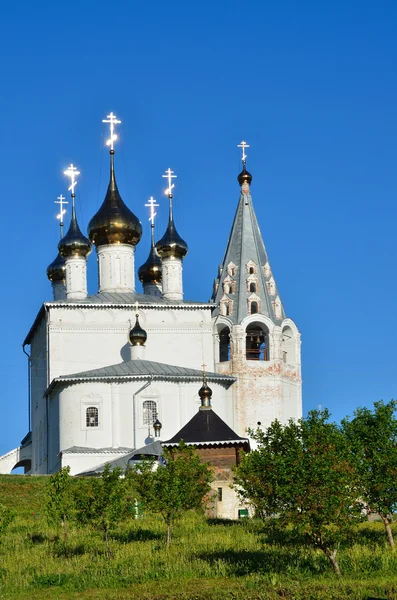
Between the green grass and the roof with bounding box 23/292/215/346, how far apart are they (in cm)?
1303

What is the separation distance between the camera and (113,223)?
36.6 meters

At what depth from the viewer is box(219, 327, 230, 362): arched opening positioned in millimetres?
37531

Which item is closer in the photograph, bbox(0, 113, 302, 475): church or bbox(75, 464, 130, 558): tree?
bbox(75, 464, 130, 558): tree

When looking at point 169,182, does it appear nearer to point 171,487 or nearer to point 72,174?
point 72,174

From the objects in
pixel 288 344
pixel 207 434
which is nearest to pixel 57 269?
pixel 288 344

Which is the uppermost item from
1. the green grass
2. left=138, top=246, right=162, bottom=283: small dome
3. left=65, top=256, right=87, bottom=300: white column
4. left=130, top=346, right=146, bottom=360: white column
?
left=138, top=246, right=162, bottom=283: small dome

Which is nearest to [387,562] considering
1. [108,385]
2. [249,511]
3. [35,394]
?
[249,511]

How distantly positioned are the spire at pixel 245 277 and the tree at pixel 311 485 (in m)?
19.6

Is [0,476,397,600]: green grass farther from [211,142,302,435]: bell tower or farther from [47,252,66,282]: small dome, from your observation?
[47,252,66,282]: small dome

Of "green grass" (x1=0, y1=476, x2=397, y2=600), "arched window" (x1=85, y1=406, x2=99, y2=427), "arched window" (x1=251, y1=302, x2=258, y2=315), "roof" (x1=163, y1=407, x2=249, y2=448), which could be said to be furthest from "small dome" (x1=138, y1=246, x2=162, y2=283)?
"green grass" (x1=0, y1=476, x2=397, y2=600)

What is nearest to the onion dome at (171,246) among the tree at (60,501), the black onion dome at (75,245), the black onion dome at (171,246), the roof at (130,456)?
the black onion dome at (171,246)

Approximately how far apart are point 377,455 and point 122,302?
53.2ft

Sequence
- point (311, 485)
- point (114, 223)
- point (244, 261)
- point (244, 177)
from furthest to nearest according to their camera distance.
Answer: point (244, 177) < point (244, 261) < point (114, 223) < point (311, 485)

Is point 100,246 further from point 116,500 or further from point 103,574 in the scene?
point 103,574
